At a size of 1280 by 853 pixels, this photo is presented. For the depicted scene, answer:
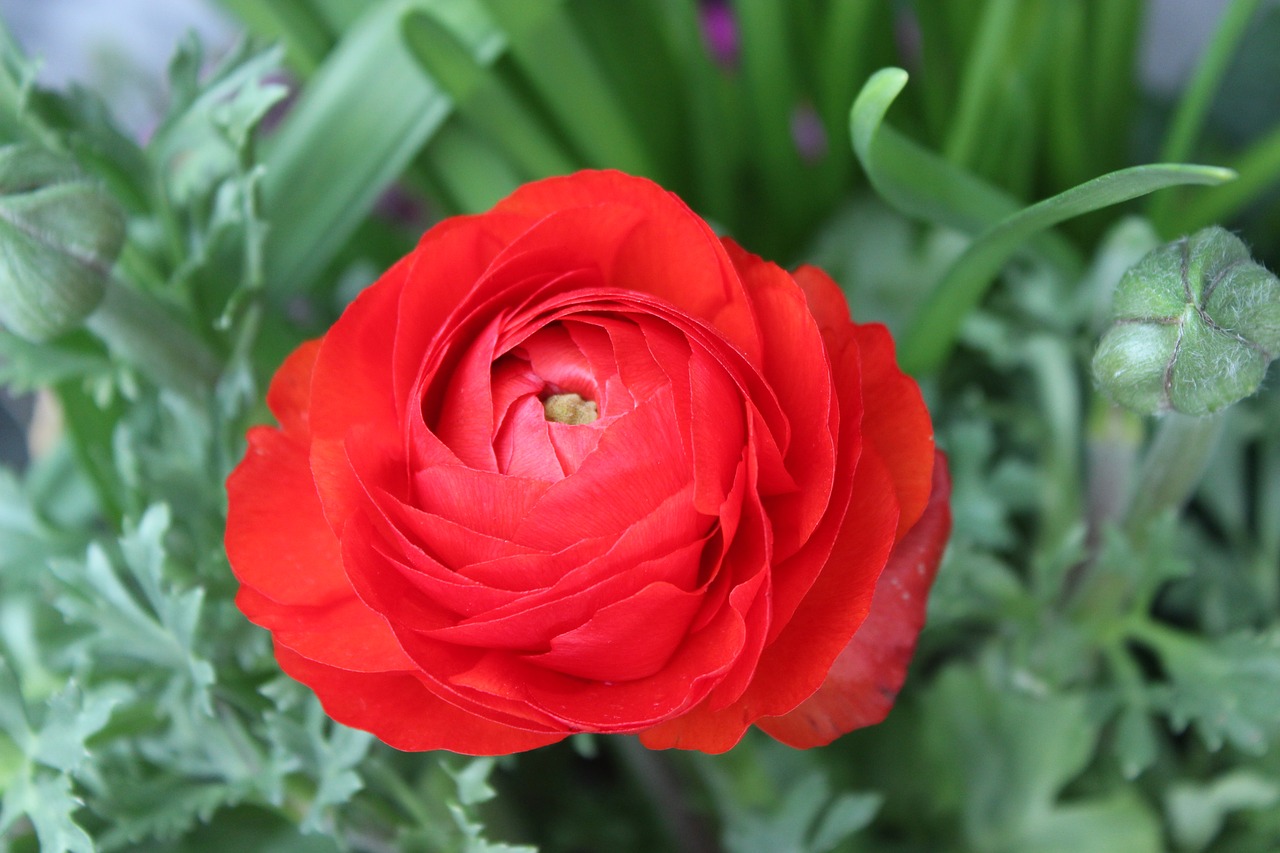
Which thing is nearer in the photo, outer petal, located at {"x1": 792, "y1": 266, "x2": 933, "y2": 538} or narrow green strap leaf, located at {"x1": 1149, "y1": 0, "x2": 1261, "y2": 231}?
outer petal, located at {"x1": 792, "y1": 266, "x2": 933, "y2": 538}

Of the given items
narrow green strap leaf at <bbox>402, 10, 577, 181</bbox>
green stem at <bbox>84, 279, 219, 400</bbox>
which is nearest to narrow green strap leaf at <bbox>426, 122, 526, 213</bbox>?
narrow green strap leaf at <bbox>402, 10, 577, 181</bbox>

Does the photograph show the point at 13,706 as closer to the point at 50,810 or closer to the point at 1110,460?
the point at 50,810

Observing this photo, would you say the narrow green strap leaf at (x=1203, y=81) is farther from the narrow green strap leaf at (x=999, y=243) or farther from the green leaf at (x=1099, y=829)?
the green leaf at (x=1099, y=829)

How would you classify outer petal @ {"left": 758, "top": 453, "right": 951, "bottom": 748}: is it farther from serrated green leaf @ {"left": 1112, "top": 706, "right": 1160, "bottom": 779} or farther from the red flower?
serrated green leaf @ {"left": 1112, "top": 706, "right": 1160, "bottom": 779}

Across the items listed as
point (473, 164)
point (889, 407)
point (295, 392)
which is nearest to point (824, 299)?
point (889, 407)

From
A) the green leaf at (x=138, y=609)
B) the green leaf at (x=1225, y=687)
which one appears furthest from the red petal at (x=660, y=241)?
the green leaf at (x=1225, y=687)

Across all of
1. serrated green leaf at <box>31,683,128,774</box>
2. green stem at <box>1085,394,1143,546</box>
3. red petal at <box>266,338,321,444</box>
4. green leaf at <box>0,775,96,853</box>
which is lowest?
green stem at <box>1085,394,1143,546</box>
